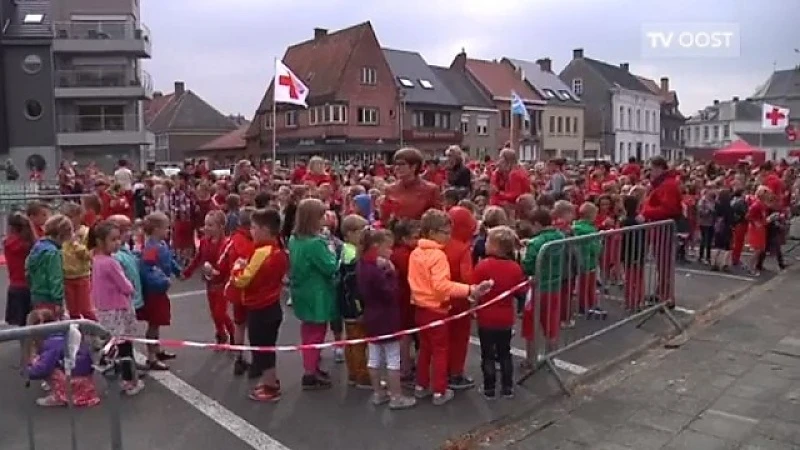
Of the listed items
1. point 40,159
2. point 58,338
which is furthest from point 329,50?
point 58,338

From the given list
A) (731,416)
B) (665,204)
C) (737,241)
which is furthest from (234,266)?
(737,241)

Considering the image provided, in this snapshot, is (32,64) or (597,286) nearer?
(597,286)

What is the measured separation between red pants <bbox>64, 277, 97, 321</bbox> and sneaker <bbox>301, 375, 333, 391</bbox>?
7.07 feet

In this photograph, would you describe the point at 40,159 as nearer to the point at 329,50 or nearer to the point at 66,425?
the point at 329,50

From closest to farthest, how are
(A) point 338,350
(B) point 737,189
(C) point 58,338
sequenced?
1. (C) point 58,338
2. (A) point 338,350
3. (B) point 737,189

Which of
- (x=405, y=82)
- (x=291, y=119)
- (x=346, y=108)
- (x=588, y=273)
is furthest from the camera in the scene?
(x=405, y=82)

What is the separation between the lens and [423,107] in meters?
54.3

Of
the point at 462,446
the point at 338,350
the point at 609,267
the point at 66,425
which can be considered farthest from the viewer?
the point at 609,267

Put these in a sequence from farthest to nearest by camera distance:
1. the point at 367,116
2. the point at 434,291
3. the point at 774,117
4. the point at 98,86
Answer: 1. the point at 367,116
2. the point at 98,86
3. the point at 774,117
4. the point at 434,291

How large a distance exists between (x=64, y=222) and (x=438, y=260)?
3401 mm

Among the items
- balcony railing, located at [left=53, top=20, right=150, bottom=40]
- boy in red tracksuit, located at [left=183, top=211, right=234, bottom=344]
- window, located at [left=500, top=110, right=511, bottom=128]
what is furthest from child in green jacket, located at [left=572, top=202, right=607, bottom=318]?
window, located at [left=500, top=110, right=511, bottom=128]

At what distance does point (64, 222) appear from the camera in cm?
627

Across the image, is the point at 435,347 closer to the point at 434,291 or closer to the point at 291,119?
the point at 434,291

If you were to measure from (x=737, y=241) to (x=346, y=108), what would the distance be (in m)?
39.5
